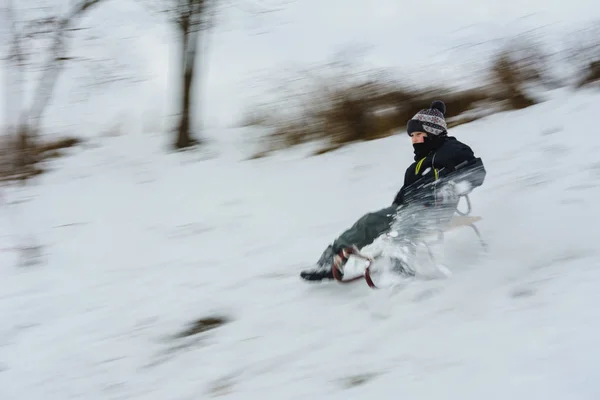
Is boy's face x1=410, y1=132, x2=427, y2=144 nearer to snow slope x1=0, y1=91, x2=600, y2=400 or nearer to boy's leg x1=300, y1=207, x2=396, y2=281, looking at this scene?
boy's leg x1=300, y1=207, x2=396, y2=281

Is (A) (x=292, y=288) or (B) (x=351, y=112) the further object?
(B) (x=351, y=112)

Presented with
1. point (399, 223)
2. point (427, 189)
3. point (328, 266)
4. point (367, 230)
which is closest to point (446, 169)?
point (427, 189)

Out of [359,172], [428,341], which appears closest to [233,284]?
[428,341]

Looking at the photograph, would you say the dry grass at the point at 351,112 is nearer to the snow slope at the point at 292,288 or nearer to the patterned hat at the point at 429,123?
the snow slope at the point at 292,288

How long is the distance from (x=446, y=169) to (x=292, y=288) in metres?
1.54

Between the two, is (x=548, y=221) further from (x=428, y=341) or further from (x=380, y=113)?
(x=380, y=113)

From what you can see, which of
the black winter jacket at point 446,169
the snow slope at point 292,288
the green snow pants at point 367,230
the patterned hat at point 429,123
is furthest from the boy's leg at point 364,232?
the patterned hat at point 429,123

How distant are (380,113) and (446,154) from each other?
5411 millimetres

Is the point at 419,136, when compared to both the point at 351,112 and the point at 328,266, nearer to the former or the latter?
the point at 328,266

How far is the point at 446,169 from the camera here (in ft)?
15.0

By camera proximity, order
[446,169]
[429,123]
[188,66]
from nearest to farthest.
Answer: [446,169]
[429,123]
[188,66]

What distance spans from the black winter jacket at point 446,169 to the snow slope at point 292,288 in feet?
2.21

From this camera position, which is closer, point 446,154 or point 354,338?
point 354,338

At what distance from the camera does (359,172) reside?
323 inches
